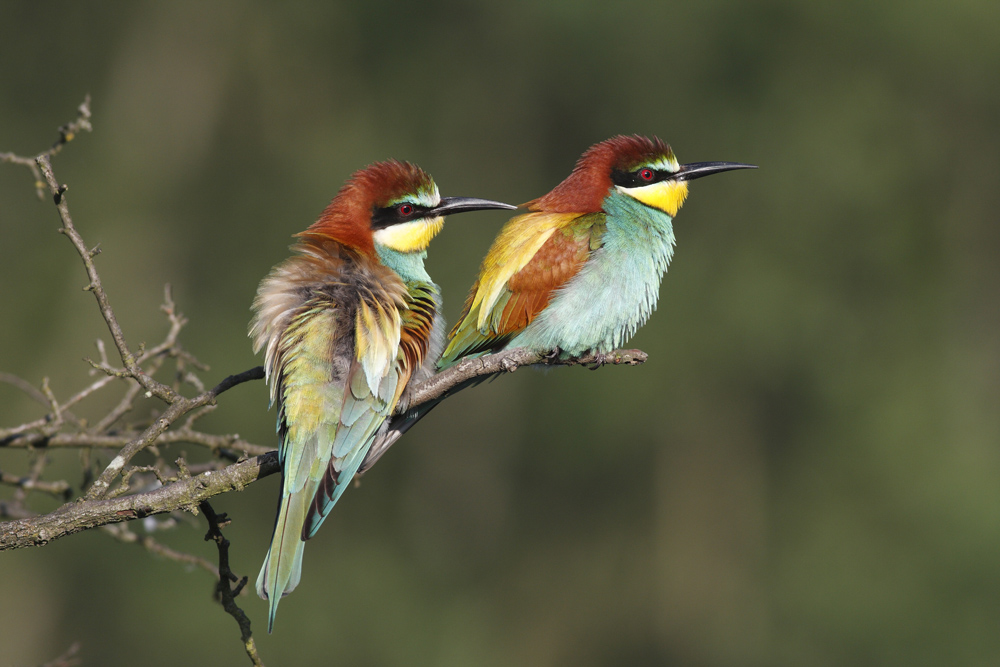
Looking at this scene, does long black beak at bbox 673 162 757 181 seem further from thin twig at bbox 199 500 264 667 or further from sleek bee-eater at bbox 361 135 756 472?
thin twig at bbox 199 500 264 667

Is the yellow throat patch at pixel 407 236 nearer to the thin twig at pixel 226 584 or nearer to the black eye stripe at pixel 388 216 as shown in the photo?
the black eye stripe at pixel 388 216

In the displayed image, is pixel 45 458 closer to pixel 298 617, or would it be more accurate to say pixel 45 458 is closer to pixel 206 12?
pixel 298 617

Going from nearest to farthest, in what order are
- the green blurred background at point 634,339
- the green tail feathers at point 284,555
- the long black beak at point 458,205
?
the green tail feathers at point 284,555
the long black beak at point 458,205
the green blurred background at point 634,339

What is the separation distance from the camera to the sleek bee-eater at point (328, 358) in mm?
1870

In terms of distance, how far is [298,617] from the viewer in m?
7.12

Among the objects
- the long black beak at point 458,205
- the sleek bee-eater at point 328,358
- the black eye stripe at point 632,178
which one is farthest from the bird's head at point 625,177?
the sleek bee-eater at point 328,358

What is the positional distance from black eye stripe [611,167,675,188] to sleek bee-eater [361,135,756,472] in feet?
0.23

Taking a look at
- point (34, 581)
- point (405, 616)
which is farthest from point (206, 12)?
point (405, 616)

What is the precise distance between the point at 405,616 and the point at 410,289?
5735 millimetres

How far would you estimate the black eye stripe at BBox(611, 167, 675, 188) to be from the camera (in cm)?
267

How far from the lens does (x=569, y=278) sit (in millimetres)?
2410

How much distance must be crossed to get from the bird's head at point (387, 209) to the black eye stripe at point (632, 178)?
1.18 ft

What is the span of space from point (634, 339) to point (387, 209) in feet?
16.4

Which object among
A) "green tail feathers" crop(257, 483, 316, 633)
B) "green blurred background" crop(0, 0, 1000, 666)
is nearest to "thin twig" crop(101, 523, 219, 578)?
"green tail feathers" crop(257, 483, 316, 633)
